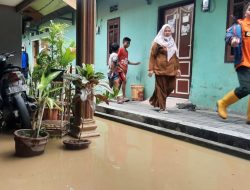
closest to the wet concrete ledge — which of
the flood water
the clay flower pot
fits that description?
the flood water

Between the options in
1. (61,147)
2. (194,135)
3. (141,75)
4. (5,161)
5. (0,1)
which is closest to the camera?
(5,161)

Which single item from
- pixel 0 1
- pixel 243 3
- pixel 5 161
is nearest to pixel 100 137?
pixel 5 161

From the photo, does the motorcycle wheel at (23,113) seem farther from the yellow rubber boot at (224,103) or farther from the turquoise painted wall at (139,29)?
the turquoise painted wall at (139,29)

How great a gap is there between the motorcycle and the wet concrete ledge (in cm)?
202

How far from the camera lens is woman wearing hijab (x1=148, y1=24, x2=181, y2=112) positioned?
5750mm

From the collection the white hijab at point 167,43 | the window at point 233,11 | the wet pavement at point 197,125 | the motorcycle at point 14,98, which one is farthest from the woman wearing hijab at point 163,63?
the motorcycle at point 14,98

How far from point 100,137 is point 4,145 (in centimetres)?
136

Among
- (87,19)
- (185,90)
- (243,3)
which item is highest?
(243,3)

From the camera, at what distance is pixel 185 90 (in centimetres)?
702

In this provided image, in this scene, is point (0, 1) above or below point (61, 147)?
above

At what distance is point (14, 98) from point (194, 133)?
8.66ft

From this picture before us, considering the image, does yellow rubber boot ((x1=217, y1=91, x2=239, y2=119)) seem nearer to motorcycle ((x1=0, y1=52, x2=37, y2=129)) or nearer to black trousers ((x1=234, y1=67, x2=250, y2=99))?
black trousers ((x1=234, y1=67, x2=250, y2=99))

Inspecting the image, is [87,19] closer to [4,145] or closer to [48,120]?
[48,120]

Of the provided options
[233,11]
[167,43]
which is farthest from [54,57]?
[233,11]
